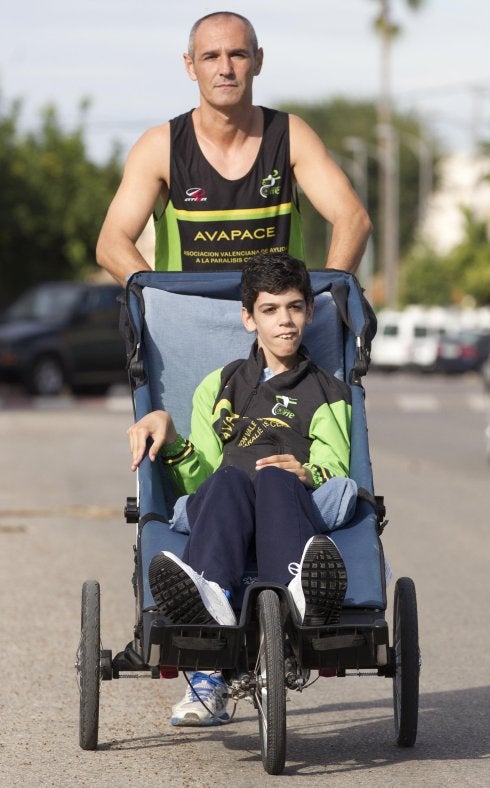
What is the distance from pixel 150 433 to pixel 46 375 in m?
26.4

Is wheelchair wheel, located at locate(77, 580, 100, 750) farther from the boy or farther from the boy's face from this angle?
the boy's face

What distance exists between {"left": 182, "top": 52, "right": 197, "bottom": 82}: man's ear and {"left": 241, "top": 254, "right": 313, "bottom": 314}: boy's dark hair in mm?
877

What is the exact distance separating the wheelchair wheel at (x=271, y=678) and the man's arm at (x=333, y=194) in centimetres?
181

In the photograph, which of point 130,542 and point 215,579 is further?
point 130,542

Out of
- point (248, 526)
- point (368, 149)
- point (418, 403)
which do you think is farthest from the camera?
point (368, 149)

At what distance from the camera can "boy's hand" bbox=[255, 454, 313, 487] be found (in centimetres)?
604

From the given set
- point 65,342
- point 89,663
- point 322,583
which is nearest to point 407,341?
point 65,342

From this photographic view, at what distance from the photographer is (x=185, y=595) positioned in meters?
5.60

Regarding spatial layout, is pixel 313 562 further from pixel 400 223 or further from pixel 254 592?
pixel 400 223

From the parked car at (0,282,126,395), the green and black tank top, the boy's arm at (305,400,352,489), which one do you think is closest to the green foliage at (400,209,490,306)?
the parked car at (0,282,126,395)

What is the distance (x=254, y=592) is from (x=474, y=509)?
9443 millimetres

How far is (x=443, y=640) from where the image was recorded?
8.62m

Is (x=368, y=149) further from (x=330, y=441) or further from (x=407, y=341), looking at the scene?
(x=330, y=441)

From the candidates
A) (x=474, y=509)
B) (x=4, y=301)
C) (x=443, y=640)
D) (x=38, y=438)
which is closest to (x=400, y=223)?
(x=4, y=301)
